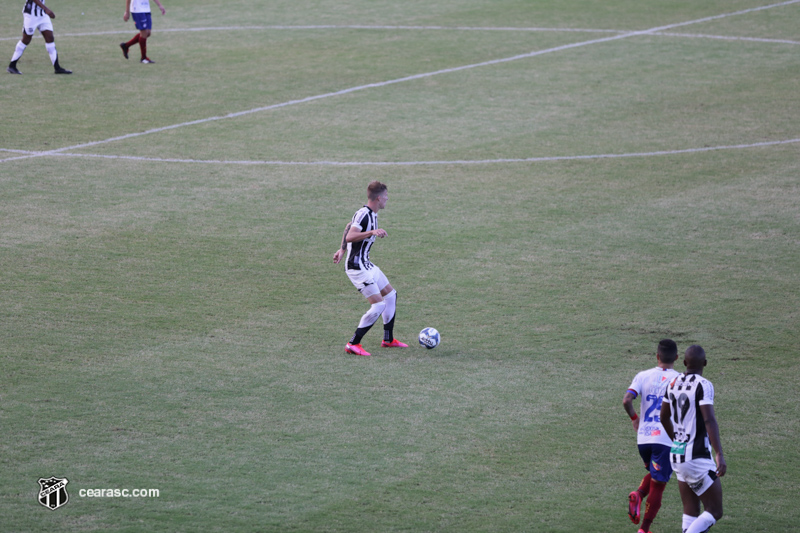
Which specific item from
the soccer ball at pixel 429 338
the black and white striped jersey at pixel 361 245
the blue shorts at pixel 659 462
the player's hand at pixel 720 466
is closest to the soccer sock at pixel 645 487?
the blue shorts at pixel 659 462

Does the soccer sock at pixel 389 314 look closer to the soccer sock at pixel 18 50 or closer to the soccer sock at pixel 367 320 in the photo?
the soccer sock at pixel 367 320

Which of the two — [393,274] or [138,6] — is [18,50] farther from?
[393,274]

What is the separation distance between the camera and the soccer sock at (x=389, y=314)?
36.3 ft

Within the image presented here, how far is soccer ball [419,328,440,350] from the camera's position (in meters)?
10.9

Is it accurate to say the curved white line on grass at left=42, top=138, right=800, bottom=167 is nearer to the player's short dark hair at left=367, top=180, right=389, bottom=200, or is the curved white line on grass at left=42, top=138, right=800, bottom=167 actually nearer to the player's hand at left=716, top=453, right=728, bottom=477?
the player's short dark hair at left=367, top=180, right=389, bottom=200

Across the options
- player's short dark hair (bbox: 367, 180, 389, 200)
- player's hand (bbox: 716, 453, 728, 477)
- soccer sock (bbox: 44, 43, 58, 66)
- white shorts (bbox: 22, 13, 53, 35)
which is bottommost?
player's hand (bbox: 716, 453, 728, 477)

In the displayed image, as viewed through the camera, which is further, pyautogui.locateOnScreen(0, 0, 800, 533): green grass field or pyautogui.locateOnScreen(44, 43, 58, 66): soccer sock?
pyautogui.locateOnScreen(44, 43, 58, 66): soccer sock

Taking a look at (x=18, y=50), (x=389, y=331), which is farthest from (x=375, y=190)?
(x=18, y=50)

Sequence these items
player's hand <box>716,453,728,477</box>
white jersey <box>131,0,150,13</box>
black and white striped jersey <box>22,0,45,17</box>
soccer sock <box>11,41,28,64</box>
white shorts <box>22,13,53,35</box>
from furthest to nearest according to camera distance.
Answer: white jersey <box>131,0,150,13</box> < soccer sock <box>11,41,28,64</box> < white shorts <box>22,13,53,35</box> < black and white striped jersey <box>22,0,45,17</box> < player's hand <box>716,453,728,477</box>

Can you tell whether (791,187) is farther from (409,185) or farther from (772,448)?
(772,448)

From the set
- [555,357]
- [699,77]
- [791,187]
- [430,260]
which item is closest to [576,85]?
[699,77]

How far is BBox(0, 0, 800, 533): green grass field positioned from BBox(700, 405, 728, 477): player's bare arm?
3.02ft

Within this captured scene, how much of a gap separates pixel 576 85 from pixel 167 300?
47.5 ft

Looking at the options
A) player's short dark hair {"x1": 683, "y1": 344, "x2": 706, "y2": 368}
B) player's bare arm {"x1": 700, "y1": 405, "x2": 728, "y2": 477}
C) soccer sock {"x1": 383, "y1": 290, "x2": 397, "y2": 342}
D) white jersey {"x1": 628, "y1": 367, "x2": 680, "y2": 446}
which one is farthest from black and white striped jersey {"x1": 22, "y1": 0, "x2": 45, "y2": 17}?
player's bare arm {"x1": 700, "y1": 405, "x2": 728, "y2": 477}
